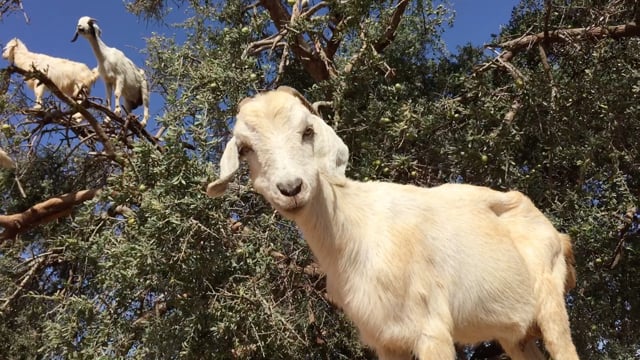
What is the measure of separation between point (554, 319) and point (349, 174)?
237 centimetres

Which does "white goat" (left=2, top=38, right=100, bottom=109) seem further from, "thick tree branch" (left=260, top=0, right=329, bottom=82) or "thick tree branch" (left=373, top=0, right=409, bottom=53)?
"thick tree branch" (left=373, top=0, right=409, bottom=53)

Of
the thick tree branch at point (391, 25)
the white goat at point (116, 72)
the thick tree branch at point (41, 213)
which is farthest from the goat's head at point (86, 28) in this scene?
the thick tree branch at point (391, 25)

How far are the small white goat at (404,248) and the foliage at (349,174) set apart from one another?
65.5 inches

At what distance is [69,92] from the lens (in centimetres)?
1042

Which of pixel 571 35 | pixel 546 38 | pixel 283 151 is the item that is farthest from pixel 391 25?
pixel 283 151

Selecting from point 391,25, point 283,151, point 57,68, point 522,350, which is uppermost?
point 57,68

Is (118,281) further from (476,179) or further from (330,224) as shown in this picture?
(476,179)

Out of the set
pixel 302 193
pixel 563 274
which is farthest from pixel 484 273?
pixel 302 193

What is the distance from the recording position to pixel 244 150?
2.99 meters

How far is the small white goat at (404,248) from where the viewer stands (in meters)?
2.90

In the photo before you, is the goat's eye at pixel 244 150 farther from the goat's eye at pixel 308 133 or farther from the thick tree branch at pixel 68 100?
the thick tree branch at pixel 68 100

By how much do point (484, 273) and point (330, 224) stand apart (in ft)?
3.05

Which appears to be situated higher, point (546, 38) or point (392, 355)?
point (546, 38)

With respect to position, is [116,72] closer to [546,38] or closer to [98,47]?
[98,47]
